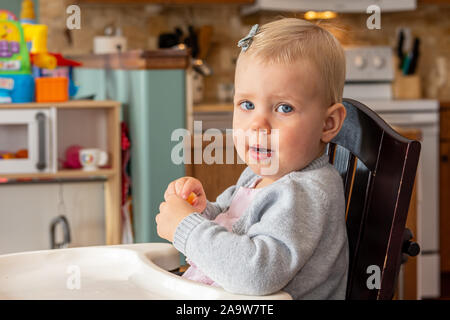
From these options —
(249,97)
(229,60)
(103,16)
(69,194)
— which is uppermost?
(103,16)

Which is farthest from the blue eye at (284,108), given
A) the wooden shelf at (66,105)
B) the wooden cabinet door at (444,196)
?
the wooden cabinet door at (444,196)

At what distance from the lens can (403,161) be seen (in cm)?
77

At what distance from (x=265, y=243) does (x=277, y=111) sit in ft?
0.51

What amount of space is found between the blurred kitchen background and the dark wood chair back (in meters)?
1.74

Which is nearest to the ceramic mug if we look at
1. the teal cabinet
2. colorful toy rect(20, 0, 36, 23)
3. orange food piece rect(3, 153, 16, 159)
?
the teal cabinet

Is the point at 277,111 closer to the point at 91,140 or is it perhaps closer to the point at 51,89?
the point at 51,89

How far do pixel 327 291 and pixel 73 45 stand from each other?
10.2 feet

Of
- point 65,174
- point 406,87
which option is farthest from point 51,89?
point 406,87

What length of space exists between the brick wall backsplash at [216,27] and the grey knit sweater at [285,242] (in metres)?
2.87

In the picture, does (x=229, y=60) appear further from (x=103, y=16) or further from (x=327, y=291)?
(x=327, y=291)

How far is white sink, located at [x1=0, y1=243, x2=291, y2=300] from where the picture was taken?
769 mm

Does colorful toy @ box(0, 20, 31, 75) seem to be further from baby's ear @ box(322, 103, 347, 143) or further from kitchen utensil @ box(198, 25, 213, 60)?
baby's ear @ box(322, 103, 347, 143)

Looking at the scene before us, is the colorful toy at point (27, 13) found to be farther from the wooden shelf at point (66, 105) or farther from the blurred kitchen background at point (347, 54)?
the wooden shelf at point (66, 105)

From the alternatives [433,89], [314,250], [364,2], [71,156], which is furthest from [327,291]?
[433,89]
